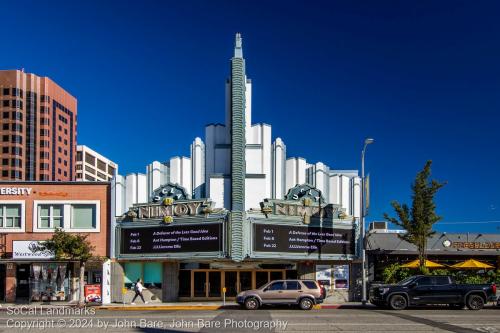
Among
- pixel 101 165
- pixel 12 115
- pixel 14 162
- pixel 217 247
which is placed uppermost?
pixel 12 115

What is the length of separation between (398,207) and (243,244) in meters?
9.66

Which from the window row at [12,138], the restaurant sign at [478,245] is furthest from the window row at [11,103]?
the restaurant sign at [478,245]

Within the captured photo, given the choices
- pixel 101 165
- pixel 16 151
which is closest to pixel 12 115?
pixel 16 151

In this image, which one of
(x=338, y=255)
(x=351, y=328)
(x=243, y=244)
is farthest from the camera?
(x=338, y=255)

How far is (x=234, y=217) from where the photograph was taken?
1462 inches

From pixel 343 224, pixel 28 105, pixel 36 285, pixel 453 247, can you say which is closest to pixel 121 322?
pixel 36 285

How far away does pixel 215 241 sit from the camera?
123 feet

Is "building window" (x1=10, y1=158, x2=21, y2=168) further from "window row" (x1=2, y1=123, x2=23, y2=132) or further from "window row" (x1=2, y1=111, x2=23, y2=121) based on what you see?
"window row" (x1=2, y1=111, x2=23, y2=121)

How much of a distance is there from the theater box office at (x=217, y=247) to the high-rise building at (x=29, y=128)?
384 feet

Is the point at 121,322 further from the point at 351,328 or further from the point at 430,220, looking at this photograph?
the point at 430,220

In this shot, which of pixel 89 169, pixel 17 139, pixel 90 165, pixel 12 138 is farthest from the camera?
pixel 90 165

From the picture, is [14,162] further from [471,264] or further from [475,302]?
[475,302]

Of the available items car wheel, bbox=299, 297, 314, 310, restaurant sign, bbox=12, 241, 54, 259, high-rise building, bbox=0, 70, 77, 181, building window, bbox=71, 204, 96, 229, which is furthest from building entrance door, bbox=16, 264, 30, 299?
high-rise building, bbox=0, 70, 77, 181

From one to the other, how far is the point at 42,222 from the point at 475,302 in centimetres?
2511
